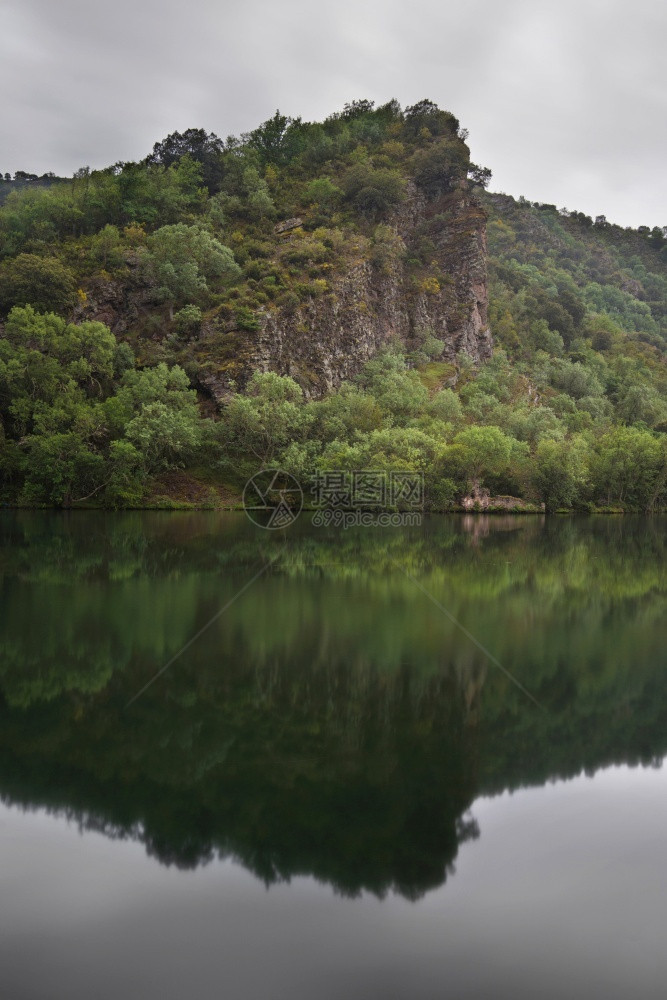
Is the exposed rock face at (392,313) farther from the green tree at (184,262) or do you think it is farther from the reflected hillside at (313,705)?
the reflected hillside at (313,705)

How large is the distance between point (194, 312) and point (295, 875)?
2496 inches

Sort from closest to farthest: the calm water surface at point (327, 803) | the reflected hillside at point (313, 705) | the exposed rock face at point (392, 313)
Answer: the calm water surface at point (327, 803), the reflected hillside at point (313, 705), the exposed rock face at point (392, 313)

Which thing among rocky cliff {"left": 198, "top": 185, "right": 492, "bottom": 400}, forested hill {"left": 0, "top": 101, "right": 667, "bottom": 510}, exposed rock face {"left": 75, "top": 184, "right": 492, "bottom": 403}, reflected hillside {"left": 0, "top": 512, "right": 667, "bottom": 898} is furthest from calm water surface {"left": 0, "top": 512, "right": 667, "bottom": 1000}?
rocky cliff {"left": 198, "top": 185, "right": 492, "bottom": 400}

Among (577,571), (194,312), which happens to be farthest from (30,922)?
(194,312)

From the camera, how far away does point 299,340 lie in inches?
2589

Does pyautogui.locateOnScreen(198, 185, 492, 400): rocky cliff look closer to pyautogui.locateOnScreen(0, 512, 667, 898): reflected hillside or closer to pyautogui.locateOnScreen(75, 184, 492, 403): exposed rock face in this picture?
pyautogui.locateOnScreen(75, 184, 492, 403): exposed rock face

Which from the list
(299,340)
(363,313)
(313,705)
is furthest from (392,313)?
(313,705)

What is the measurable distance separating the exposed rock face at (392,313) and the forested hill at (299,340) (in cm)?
26

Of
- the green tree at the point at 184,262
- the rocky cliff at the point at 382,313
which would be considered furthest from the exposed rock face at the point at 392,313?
the green tree at the point at 184,262

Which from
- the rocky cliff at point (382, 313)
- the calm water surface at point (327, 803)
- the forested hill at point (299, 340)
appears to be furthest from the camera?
the rocky cliff at point (382, 313)

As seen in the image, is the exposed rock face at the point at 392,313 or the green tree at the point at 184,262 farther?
the green tree at the point at 184,262

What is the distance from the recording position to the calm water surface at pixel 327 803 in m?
4.22

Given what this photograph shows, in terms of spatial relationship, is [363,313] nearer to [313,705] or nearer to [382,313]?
[382,313]

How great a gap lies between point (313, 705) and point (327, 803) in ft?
8.47
